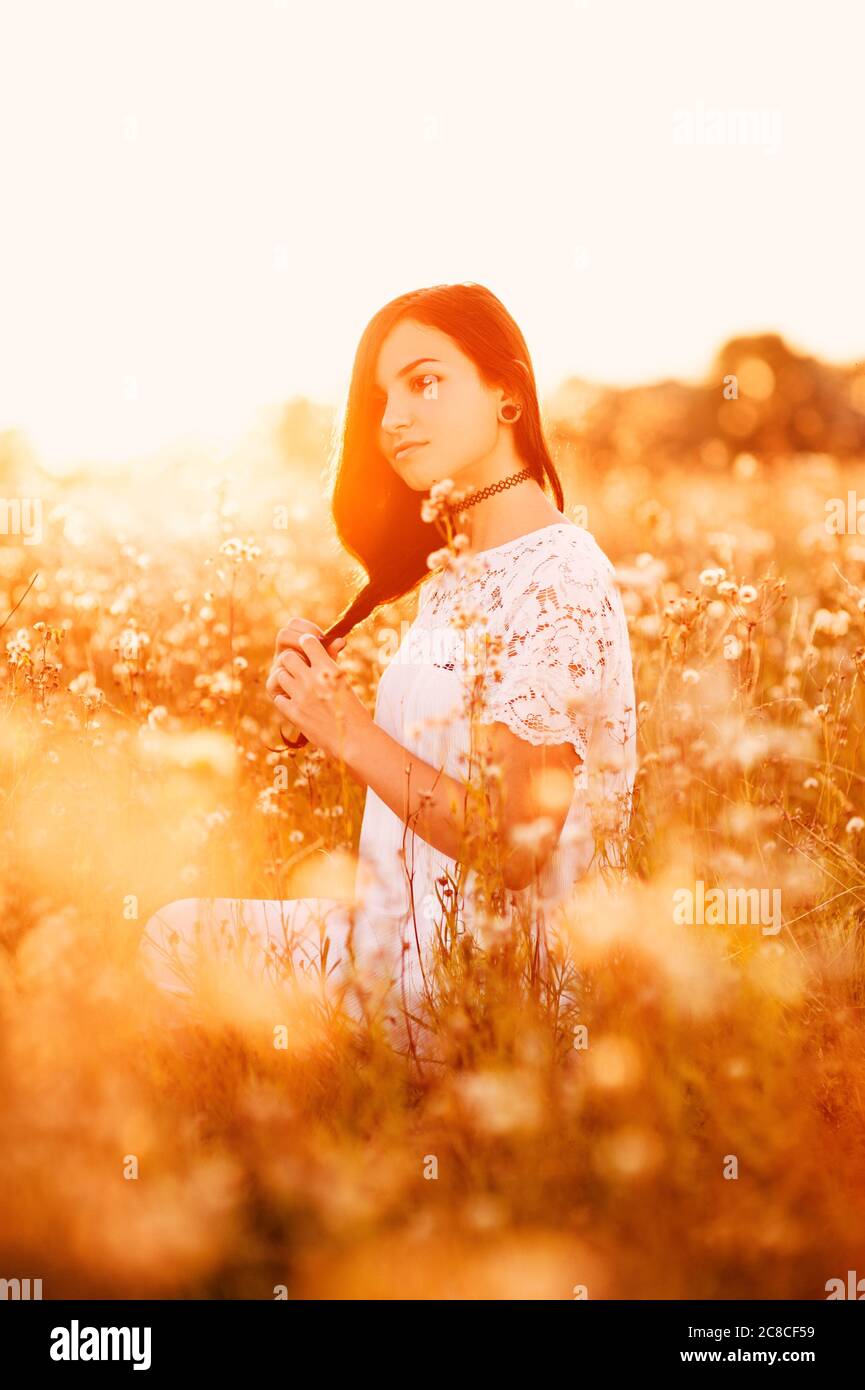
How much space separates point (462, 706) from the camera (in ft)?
10.0

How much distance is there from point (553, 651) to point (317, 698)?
1.74 ft

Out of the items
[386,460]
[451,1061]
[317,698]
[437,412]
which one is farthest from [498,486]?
[451,1061]

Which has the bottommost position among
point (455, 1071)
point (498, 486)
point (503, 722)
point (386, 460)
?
point (455, 1071)

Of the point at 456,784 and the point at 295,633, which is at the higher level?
the point at 295,633

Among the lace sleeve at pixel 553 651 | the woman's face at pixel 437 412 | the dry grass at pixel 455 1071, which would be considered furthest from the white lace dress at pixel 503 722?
the woman's face at pixel 437 412

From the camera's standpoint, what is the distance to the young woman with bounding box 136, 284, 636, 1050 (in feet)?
9.11

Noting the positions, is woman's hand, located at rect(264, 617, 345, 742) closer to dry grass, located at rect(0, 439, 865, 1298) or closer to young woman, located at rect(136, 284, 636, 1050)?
young woman, located at rect(136, 284, 636, 1050)

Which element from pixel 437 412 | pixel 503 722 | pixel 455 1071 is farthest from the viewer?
pixel 437 412

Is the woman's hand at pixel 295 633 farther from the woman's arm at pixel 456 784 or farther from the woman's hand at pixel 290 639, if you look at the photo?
the woman's arm at pixel 456 784

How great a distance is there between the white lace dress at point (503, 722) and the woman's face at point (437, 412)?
239mm

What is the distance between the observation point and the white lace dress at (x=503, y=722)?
115 inches

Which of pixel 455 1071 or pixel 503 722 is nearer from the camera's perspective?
pixel 455 1071

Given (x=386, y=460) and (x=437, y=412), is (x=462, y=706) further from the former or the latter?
(x=386, y=460)

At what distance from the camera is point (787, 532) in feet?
25.3
